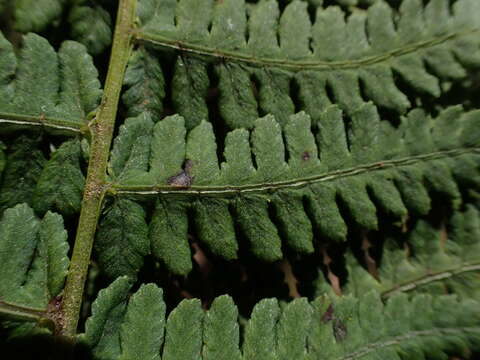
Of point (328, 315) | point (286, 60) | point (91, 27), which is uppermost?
point (91, 27)

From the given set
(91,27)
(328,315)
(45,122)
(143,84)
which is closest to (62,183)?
(45,122)

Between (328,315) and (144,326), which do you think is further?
(328,315)

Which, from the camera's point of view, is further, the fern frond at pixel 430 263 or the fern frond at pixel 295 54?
the fern frond at pixel 430 263

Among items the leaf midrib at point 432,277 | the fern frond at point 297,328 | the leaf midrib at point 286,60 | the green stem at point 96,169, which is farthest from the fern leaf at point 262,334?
the leaf midrib at point 286,60

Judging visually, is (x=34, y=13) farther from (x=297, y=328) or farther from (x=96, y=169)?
(x=297, y=328)

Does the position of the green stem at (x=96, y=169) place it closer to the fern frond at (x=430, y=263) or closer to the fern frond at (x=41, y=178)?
the fern frond at (x=41, y=178)

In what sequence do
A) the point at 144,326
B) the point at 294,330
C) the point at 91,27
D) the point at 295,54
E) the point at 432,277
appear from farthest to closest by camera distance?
the point at 432,277 < the point at 295,54 < the point at 91,27 < the point at 294,330 < the point at 144,326

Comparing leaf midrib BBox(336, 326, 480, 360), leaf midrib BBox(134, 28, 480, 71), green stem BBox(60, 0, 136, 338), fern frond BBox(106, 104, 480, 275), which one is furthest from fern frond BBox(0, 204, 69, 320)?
leaf midrib BBox(336, 326, 480, 360)

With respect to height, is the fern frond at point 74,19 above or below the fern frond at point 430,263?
above
